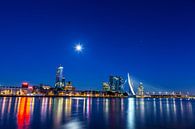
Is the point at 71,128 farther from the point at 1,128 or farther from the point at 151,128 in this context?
the point at 151,128

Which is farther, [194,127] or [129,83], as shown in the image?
[129,83]

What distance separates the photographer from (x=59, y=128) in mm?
27562

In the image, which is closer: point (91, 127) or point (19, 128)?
point (19, 128)

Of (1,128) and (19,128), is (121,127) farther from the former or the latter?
(1,128)

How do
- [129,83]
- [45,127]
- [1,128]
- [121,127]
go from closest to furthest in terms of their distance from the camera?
1. [1,128]
2. [45,127]
3. [121,127]
4. [129,83]

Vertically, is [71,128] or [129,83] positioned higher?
[129,83]

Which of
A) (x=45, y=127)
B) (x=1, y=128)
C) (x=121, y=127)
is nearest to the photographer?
(x=1, y=128)

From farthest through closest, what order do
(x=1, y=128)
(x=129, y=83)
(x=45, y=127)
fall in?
1. (x=129, y=83)
2. (x=45, y=127)
3. (x=1, y=128)

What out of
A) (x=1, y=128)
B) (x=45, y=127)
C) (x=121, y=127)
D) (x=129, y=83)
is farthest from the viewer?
(x=129, y=83)

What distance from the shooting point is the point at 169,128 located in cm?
3017

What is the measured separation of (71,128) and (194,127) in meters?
15.9

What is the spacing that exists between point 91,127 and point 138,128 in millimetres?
5852

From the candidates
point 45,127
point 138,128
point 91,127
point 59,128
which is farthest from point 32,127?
point 138,128

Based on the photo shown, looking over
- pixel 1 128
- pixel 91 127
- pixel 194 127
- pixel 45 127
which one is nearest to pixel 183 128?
pixel 194 127
